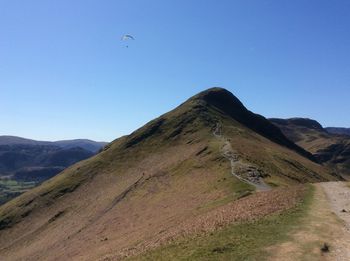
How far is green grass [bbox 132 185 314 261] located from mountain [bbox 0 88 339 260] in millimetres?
2914

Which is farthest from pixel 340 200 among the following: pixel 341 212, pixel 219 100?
pixel 219 100

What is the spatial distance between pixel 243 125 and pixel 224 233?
136 m

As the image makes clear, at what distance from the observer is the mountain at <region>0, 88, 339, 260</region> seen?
5006 cm

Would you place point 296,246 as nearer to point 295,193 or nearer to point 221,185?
point 295,193

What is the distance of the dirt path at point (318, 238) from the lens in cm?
2602

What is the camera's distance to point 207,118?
156000mm

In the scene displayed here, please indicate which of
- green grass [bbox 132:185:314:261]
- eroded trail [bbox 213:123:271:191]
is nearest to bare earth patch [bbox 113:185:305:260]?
green grass [bbox 132:185:314:261]

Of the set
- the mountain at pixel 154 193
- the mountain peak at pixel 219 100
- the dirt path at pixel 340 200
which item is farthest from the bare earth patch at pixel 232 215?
the mountain peak at pixel 219 100

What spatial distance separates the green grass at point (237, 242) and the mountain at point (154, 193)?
9.56 ft

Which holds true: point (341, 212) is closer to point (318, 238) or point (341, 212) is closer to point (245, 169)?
point (318, 238)

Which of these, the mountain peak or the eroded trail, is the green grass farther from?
the mountain peak

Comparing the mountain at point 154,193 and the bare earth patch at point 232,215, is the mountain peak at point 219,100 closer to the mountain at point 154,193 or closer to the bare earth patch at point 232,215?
the mountain at point 154,193

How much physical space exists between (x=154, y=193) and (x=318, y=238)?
58.4m

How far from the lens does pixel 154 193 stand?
85750 mm
